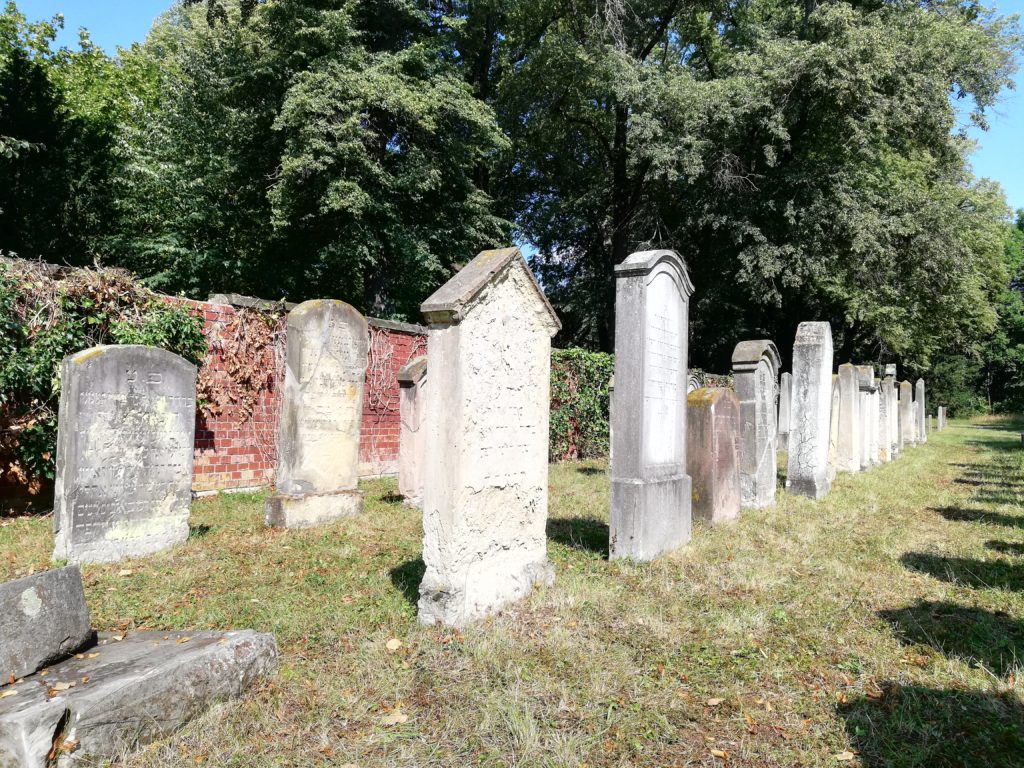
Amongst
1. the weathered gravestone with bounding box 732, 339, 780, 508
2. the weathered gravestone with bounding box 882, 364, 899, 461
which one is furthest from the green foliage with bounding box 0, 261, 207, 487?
the weathered gravestone with bounding box 882, 364, 899, 461

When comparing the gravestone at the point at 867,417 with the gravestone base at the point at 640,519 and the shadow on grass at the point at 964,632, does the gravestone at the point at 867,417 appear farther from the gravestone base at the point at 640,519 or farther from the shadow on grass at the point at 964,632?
the shadow on grass at the point at 964,632

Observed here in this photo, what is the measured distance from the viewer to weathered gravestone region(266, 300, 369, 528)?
7066mm

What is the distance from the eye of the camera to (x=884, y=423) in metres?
15.8

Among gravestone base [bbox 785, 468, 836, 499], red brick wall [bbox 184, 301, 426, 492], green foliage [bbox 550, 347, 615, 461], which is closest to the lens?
red brick wall [bbox 184, 301, 426, 492]

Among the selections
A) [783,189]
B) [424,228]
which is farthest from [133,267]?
[783,189]

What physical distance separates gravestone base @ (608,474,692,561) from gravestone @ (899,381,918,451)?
53.0 feet

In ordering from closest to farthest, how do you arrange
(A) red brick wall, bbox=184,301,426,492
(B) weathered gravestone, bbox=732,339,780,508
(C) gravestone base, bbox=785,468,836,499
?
(B) weathered gravestone, bbox=732,339,780,508, (A) red brick wall, bbox=184,301,426,492, (C) gravestone base, bbox=785,468,836,499

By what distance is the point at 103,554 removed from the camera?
218 inches

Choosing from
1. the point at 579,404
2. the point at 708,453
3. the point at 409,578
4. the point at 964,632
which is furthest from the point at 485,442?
the point at 579,404

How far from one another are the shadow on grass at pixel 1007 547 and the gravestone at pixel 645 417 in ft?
9.80

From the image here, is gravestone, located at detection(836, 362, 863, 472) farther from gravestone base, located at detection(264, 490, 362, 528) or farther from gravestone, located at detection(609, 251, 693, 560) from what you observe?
gravestone base, located at detection(264, 490, 362, 528)

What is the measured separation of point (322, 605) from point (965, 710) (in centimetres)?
358

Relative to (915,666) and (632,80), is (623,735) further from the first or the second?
(632,80)

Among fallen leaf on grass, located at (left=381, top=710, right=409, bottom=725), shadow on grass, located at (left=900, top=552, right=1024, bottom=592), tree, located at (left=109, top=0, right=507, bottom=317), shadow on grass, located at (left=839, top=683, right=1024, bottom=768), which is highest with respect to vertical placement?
tree, located at (left=109, top=0, right=507, bottom=317)
